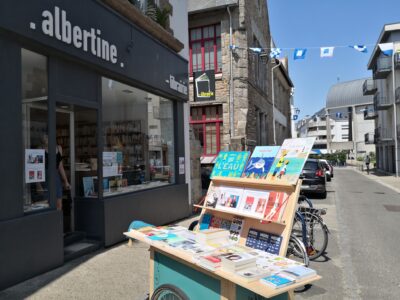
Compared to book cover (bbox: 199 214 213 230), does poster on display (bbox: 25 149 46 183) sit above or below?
above

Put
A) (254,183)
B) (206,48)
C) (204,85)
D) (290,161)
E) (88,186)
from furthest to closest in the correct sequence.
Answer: (206,48), (204,85), (88,186), (254,183), (290,161)

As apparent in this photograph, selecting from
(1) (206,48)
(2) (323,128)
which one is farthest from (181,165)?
(2) (323,128)

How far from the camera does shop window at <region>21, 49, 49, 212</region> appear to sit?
485cm

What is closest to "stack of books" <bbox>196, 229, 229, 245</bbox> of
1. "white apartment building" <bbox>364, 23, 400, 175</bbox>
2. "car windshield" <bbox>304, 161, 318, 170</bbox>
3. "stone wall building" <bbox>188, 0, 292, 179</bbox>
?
"car windshield" <bbox>304, 161, 318, 170</bbox>

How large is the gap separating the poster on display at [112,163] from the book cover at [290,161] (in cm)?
344

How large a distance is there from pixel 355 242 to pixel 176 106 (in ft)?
18.0

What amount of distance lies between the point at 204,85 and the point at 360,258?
42.4ft

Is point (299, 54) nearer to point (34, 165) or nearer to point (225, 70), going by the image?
point (225, 70)

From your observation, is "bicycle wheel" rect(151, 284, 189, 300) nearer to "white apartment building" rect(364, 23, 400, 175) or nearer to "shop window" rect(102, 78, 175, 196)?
"shop window" rect(102, 78, 175, 196)

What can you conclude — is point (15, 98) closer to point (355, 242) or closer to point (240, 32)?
point (355, 242)

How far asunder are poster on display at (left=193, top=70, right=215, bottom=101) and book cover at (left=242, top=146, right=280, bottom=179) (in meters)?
12.8

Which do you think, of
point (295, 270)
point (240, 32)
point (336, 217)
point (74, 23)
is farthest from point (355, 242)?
point (240, 32)

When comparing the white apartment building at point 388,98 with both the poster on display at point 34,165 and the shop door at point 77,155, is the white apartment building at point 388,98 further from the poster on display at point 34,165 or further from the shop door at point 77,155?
the poster on display at point 34,165

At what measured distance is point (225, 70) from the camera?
18609 millimetres
